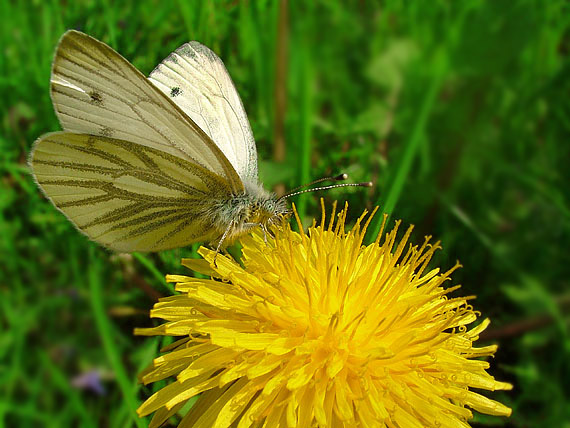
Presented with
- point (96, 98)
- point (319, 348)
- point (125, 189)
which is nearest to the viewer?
point (319, 348)

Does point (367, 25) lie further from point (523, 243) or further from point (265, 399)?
point (265, 399)

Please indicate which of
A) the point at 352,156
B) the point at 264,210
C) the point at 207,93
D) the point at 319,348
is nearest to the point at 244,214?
the point at 264,210

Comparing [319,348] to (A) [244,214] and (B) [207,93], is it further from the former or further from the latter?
(B) [207,93]

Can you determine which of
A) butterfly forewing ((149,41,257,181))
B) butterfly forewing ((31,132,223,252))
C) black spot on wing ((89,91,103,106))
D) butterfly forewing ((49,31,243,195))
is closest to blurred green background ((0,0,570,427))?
butterfly forewing ((31,132,223,252))

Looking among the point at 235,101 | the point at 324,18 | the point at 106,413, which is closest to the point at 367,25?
the point at 324,18

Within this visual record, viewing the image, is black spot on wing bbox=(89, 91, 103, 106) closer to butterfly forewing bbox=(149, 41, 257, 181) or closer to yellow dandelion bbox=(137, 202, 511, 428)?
butterfly forewing bbox=(149, 41, 257, 181)

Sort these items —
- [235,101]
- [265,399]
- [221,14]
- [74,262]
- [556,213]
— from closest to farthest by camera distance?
[265,399] → [235,101] → [74,262] → [221,14] → [556,213]
